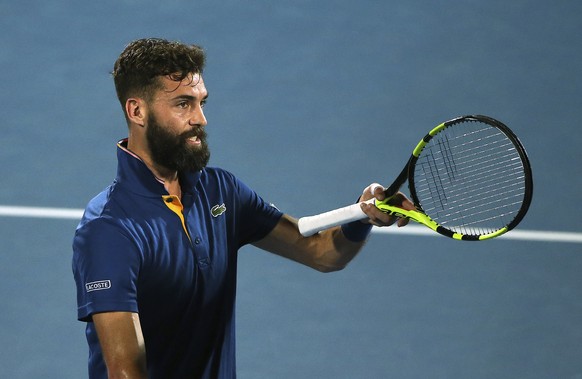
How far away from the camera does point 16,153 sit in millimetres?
8633

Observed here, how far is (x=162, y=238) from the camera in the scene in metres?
4.96

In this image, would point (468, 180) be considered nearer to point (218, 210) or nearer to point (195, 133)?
point (218, 210)

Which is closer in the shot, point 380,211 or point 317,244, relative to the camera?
point 380,211

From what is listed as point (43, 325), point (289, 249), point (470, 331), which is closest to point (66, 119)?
point (43, 325)

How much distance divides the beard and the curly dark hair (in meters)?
0.12

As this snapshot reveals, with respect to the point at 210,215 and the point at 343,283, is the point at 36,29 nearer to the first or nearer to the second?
the point at 343,283

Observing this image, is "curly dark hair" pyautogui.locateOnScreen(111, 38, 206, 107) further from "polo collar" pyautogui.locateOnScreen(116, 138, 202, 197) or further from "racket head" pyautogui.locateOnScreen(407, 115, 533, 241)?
"racket head" pyautogui.locateOnScreen(407, 115, 533, 241)

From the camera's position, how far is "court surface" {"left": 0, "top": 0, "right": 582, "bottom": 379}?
748 cm

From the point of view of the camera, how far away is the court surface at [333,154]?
7477 millimetres

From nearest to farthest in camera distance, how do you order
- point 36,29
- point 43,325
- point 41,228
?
1. point 43,325
2. point 41,228
3. point 36,29

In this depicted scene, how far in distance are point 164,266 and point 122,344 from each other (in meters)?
0.41

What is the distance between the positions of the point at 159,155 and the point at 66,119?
3.96 meters

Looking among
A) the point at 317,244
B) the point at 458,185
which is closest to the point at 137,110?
the point at 317,244

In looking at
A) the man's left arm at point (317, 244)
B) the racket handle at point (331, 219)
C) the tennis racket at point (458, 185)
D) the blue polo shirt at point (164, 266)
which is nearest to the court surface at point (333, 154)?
the tennis racket at point (458, 185)
